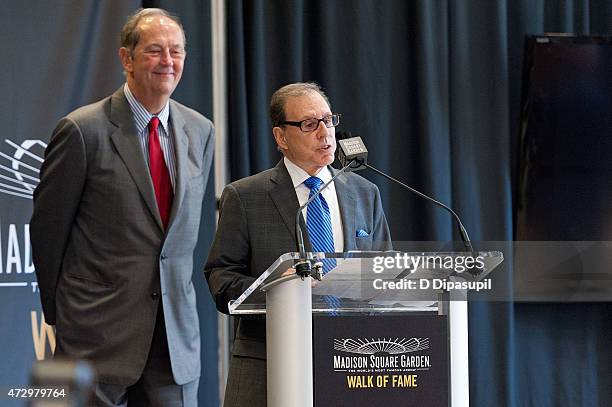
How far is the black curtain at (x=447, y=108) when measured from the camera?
4566 mm

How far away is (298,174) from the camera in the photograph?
3002 mm

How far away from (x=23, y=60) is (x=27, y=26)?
0.45 feet

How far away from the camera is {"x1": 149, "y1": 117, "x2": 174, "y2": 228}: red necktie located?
3275mm

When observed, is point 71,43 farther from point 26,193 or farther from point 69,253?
point 69,253

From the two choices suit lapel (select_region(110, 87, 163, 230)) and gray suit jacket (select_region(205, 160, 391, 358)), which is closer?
gray suit jacket (select_region(205, 160, 391, 358))

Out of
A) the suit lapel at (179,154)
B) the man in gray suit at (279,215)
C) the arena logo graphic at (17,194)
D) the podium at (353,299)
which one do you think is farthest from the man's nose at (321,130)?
the arena logo graphic at (17,194)

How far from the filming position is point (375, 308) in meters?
2.23

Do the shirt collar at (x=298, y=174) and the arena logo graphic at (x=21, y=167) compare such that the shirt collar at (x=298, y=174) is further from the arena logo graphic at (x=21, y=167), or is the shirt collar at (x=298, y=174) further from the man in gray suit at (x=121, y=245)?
the arena logo graphic at (x=21, y=167)

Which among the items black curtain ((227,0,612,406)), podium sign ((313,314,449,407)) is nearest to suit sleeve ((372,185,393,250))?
podium sign ((313,314,449,407))

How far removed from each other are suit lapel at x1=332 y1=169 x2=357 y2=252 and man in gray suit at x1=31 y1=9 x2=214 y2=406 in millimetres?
595

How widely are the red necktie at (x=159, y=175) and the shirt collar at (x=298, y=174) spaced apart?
478mm

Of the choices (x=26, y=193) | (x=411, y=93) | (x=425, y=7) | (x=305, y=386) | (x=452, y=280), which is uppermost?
(x=425, y=7)

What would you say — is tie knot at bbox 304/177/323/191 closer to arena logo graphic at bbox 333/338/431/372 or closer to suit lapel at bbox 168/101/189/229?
suit lapel at bbox 168/101/189/229

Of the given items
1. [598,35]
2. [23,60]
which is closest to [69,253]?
[23,60]
